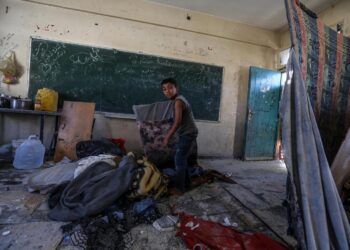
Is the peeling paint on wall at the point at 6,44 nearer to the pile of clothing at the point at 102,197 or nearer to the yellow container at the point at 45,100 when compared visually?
the yellow container at the point at 45,100

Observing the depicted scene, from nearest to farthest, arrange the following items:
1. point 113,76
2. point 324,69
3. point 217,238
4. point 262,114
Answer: point 217,238
point 324,69
point 113,76
point 262,114

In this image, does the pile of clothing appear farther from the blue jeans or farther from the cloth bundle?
the cloth bundle

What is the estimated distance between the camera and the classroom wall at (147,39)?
3408mm

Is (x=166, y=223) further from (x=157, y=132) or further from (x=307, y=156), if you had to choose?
(x=157, y=132)

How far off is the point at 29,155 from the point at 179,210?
229 cm

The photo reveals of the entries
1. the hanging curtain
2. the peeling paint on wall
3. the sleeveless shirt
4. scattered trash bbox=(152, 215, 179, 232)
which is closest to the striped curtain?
the hanging curtain

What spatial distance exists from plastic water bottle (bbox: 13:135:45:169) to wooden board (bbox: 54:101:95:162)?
0.96 ft

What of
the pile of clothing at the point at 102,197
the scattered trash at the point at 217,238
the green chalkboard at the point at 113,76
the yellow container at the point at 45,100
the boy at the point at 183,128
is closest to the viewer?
the scattered trash at the point at 217,238

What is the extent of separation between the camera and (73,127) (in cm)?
334

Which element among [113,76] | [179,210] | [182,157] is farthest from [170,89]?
[113,76]

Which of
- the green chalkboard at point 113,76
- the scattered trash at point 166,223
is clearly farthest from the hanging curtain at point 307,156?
the green chalkboard at point 113,76

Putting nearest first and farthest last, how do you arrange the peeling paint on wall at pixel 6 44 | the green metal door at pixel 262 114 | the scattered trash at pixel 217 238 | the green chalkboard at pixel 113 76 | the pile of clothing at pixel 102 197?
the scattered trash at pixel 217 238 < the pile of clothing at pixel 102 197 < the peeling paint on wall at pixel 6 44 < the green chalkboard at pixel 113 76 < the green metal door at pixel 262 114

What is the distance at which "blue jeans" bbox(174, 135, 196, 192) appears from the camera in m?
2.27

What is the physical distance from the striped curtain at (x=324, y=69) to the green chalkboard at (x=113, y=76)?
8.77ft
